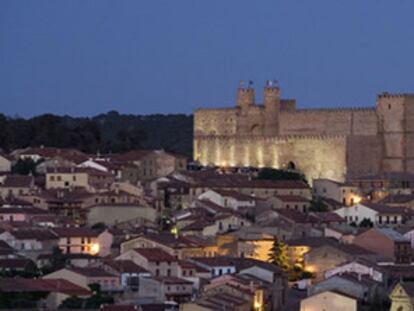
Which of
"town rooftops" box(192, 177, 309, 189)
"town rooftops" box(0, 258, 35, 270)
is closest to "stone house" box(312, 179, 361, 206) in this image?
"town rooftops" box(192, 177, 309, 189)

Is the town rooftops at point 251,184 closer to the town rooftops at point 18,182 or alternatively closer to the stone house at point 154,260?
the town rooftops at point 18,182

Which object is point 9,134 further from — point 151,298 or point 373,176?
point 151,298

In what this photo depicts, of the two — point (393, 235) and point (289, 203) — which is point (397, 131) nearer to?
point (289, 203)

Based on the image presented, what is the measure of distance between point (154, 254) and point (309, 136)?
75.0ft

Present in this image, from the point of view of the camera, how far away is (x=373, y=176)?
3086 inches

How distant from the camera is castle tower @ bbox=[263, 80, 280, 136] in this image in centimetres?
8481

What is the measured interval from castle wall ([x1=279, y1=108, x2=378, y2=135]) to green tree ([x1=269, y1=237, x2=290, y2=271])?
62.1 ft

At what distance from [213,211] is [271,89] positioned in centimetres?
1735

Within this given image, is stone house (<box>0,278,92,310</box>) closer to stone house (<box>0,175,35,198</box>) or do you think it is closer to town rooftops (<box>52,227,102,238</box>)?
town rooftops (<box>52,227,102,238</box>)

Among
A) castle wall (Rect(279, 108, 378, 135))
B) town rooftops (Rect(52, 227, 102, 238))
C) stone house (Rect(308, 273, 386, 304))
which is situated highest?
castle wall (Rect(279, 108, 378, 135))

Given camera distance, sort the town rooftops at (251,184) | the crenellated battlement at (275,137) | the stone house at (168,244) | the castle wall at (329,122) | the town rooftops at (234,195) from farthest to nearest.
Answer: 1. the castle wall at (329,122)
2. the crenellated battlement at (275,137)
3. the town rooftops at (251,184)
4. the town rooftops at (234,195)
5. the stone house at (168,244)

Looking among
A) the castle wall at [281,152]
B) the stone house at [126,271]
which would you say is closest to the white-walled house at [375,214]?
the castle wall at [281,152]

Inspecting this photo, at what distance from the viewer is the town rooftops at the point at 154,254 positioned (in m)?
59.2

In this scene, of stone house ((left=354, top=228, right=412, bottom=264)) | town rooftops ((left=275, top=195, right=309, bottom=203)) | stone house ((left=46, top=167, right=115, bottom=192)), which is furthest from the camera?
stone house ((left=46, top=167, right=115, bottom=192))
